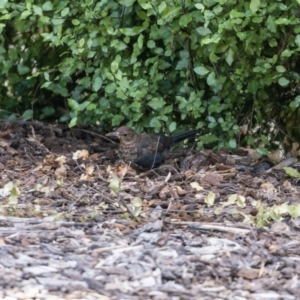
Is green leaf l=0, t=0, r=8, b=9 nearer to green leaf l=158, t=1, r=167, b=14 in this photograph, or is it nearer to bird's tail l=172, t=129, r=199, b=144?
green leaf l=158, t=1, r=167, b=14

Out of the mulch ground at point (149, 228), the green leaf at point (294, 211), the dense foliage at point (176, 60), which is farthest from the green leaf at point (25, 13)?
the green leaf at point (294, 211)

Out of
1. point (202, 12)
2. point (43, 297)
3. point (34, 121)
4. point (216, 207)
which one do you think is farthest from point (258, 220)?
point (34, 121)

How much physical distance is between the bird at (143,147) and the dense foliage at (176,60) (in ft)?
0.46

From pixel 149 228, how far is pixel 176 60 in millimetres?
2621

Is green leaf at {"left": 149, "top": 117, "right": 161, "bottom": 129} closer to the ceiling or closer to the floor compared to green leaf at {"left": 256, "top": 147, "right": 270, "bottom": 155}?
closer to the ceiling

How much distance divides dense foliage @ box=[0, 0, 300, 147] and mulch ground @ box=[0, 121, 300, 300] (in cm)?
40

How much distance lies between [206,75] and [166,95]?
44 cm

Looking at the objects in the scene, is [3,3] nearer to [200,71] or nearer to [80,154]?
[80,154]

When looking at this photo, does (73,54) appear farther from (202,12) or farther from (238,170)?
(238,170)

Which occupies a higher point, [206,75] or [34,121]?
[206,75]

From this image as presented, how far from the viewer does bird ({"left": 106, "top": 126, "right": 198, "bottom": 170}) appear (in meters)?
6.22

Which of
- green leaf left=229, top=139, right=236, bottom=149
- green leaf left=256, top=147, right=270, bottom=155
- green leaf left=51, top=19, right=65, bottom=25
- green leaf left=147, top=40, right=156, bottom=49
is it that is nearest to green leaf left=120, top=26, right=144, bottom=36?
green leaf left=147, top=40, right=156, bottom=49

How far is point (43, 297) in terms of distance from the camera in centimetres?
348

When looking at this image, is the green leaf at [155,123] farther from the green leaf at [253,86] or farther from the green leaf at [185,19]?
the green leaf at [185,19]
